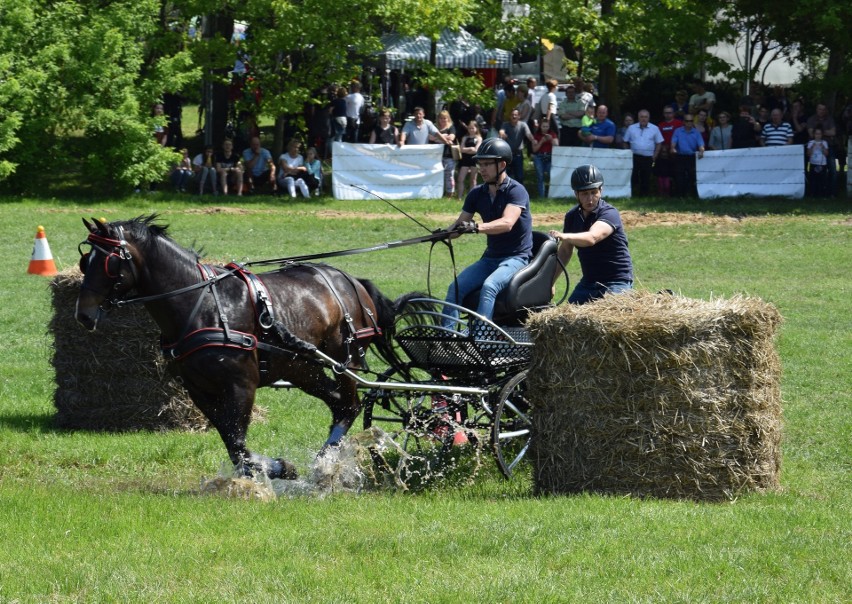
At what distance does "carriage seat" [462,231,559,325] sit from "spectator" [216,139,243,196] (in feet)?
58.4

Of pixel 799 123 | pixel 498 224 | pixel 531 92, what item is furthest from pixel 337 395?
pixel 799 123

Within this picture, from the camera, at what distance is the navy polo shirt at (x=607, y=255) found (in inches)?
370

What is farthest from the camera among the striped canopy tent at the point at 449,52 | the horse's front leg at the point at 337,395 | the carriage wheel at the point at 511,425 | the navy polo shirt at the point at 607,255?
the striped canopy tent at the point at 449,52

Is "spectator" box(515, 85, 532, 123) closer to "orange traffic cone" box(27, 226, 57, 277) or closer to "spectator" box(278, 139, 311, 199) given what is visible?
"spectator" box(278, 139, 311, 199)

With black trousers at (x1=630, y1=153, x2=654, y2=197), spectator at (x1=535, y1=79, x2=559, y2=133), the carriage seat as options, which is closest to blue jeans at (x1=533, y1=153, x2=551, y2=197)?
spectator at (x1=535, y1=79, x2=559, y2=133)

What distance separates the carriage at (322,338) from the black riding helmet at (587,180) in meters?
0.47

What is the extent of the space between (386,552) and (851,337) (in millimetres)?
8907

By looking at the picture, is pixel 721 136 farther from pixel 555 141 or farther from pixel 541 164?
pixel 541 164

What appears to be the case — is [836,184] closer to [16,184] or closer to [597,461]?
[16,184]

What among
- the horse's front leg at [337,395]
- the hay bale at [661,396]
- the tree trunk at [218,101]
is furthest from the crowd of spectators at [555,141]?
the hay bale at [661,396]

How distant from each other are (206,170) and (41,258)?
9280 mm

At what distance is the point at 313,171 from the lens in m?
26.5

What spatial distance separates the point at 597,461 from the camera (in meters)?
7.77

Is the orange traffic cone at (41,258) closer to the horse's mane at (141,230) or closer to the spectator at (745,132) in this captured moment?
the horse's mane at (141,230)
